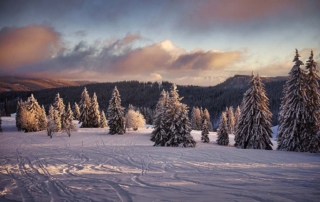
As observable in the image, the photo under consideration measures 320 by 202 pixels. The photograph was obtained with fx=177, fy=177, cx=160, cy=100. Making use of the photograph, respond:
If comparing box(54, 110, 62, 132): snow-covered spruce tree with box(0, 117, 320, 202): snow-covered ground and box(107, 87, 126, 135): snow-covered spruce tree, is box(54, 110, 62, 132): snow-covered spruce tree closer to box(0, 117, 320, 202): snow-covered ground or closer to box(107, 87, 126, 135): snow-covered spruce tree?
box(107, 87, 126, 135): snow-covered spruce tree

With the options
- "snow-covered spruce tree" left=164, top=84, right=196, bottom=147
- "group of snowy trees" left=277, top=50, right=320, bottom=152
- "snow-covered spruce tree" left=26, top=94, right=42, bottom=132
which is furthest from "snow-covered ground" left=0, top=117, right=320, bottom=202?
"snow-covered spruce tree" left=26, top=94, right=42, bottom=132

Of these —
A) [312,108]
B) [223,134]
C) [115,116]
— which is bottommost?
[223,134]

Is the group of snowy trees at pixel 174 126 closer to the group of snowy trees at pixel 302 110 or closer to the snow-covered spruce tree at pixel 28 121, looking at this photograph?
the group of snowy trees at pixel 302 110

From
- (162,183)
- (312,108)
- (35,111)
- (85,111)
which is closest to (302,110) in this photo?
(312,108)

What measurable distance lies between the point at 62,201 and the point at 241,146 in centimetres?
2509

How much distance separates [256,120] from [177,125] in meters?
11.1

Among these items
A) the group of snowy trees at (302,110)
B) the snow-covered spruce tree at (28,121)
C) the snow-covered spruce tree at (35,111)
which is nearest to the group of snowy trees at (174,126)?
the group of snowy trees at (302,110)

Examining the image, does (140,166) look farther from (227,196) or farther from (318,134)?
(318,134)

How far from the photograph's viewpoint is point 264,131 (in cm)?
2483

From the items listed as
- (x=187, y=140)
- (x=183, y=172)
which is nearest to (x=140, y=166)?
(x=183, y=172)

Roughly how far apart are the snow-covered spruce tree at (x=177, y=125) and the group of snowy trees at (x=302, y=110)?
1180cm

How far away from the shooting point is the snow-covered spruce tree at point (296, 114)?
2031 cm

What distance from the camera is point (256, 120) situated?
81.6 feet

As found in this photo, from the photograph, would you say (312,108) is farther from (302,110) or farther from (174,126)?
(174,126)
